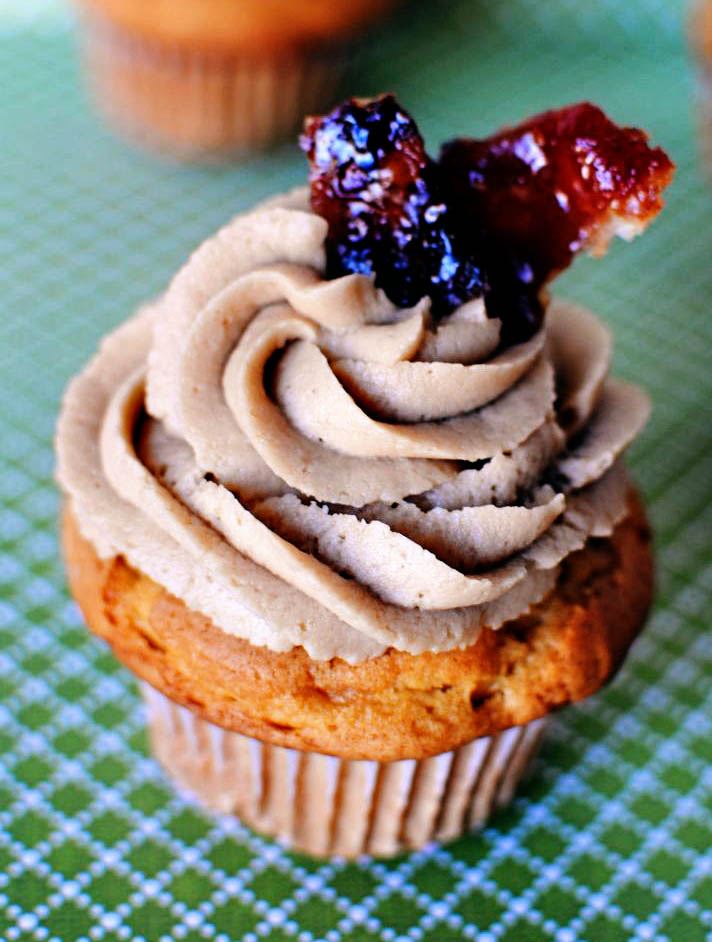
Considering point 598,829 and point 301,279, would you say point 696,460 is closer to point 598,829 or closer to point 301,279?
point 598,829

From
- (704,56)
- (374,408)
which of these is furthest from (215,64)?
(374,408)

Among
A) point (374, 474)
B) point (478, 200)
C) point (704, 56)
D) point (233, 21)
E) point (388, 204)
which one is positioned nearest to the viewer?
point (374, 474)

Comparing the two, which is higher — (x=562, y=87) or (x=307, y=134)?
(x=307, y=134)

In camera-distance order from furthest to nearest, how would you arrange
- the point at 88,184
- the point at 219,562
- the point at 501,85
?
1. the point at 501,85
2. the point at 88,184
3. the point at 219,562

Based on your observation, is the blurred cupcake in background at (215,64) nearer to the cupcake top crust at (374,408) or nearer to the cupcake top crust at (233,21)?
the cupcake top crust at (233,21)

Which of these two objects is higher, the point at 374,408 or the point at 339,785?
the point at 374,408

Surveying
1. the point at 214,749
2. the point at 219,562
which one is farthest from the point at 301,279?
the point at 214,749

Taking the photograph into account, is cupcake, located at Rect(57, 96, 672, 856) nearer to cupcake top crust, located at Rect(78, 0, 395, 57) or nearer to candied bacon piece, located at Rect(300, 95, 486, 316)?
→ candied bacon piece, located at Rect(300, 95, 486, 316)

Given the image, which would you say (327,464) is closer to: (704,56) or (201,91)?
(201,91)
